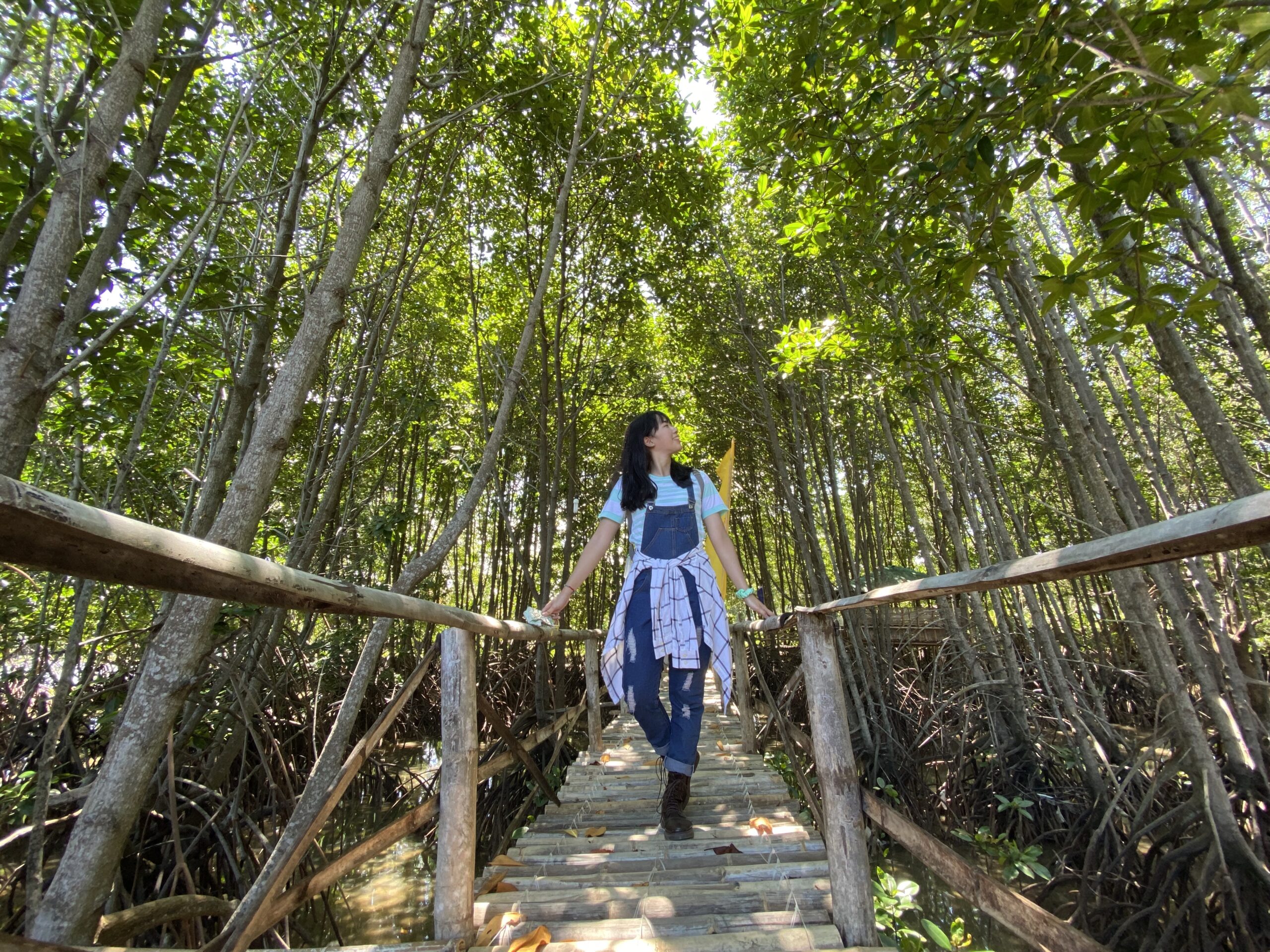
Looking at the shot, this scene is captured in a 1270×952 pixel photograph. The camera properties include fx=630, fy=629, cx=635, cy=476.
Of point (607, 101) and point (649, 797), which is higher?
point (607, 101)

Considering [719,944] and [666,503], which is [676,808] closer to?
[719,944]

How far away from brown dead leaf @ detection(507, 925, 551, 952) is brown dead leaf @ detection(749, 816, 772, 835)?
3.50 feet

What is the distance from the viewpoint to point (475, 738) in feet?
5.29

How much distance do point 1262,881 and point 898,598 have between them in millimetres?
2605

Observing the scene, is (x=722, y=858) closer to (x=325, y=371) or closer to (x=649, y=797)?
(x=649, y=797)

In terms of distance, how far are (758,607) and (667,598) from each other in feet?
1.09

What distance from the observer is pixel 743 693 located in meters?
3.90

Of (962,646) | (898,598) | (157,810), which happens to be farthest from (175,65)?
(962,646)

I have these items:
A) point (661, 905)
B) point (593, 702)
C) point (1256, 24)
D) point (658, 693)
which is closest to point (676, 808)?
point (658, 693)

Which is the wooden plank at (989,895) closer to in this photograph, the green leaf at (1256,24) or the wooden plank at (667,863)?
the wooden plank at (667,863)

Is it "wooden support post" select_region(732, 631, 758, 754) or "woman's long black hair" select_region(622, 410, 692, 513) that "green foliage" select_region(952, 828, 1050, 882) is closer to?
"wooden support post" select_region(732, 631, 758, 754)

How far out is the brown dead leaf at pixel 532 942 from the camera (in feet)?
4.62

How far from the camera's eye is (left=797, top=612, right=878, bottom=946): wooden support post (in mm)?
1489

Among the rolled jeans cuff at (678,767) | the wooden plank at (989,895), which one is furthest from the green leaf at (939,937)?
the rolled jeans cuff at (678,767)
